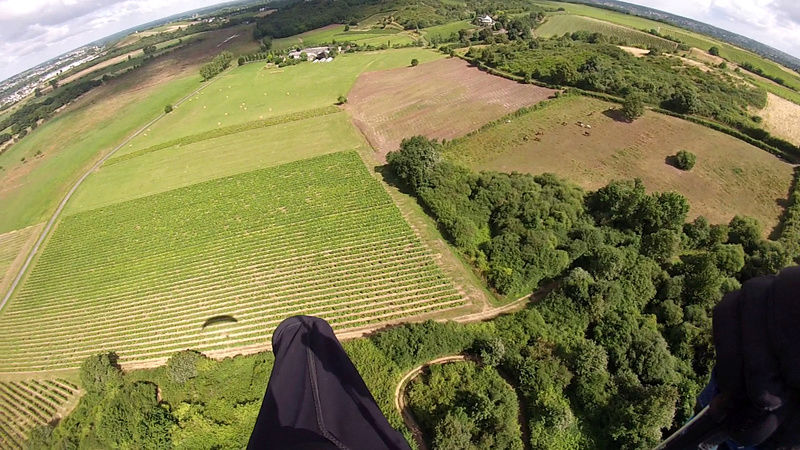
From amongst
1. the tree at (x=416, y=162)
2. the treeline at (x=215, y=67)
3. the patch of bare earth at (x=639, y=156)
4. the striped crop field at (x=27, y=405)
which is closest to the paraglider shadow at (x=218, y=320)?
the striped crop field at (x=27, y=405)

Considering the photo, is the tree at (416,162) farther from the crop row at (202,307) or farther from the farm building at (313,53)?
the farm building at (313,53)

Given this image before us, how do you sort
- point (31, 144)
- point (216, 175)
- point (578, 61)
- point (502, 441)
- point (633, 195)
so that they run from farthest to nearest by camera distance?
point (31, 144) < point (578, 61) < point (216, 175) < point (633, 195) < point (502, 441)

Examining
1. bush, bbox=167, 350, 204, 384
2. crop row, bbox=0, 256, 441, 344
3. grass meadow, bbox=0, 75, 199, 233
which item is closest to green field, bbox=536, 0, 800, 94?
crop row, bbox=0, 256, 441, 344

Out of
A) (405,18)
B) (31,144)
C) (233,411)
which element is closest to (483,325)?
(233,411)

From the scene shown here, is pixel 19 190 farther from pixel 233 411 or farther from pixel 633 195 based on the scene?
pixel 633 195

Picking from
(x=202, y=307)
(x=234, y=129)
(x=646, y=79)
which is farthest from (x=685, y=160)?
(x=234, y=129)

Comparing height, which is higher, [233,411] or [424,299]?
[233,411]
